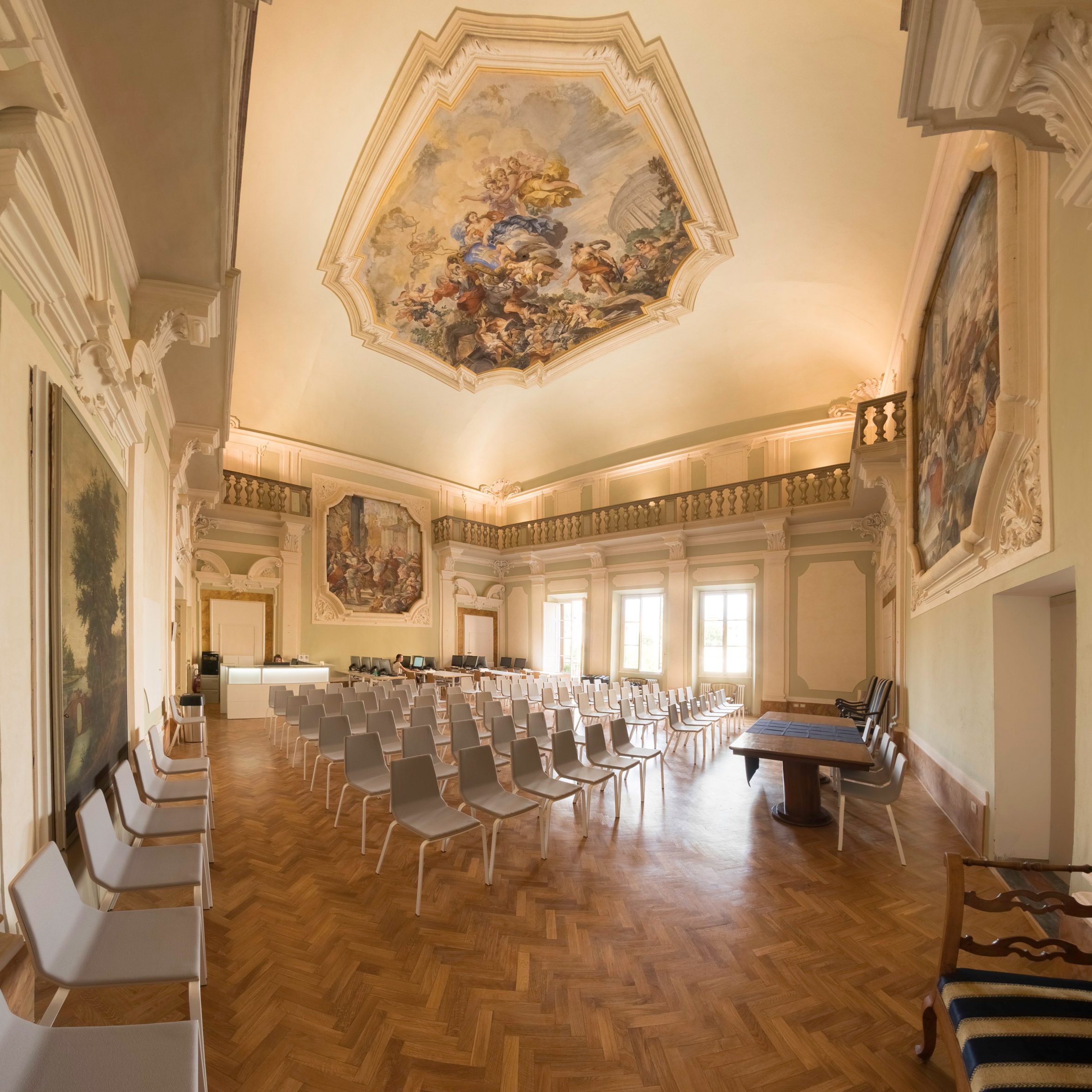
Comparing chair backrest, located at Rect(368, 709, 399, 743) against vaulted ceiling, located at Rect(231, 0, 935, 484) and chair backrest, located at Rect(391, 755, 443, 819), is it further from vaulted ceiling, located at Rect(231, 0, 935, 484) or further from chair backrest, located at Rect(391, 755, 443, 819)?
vaulted ceiling, located at Rect(231, 0, 935, 484)

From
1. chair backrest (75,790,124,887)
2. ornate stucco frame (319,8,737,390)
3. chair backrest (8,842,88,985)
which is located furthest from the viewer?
ornate stucco frame (319,8,737,390)

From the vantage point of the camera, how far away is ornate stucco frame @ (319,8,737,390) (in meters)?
7.04

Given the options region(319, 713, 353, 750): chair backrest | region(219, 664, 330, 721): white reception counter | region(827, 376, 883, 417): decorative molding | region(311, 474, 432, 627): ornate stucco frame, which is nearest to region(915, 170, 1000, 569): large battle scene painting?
region(827, 376, 883, 417): decorative molding

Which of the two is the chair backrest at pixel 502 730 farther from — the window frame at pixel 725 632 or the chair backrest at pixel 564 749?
the window frame at pixel 725 632

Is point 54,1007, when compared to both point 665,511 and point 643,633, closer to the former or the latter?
point 665,511

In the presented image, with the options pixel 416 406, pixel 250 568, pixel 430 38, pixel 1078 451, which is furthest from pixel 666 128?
pixel 250 568

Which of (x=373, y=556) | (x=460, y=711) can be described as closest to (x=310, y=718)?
(x=460, y=711)

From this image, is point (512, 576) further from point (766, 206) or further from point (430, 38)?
point (430, 38)

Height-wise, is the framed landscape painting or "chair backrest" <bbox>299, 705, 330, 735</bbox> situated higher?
the framed landscape painting

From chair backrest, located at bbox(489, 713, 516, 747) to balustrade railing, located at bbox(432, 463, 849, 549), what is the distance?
29.7ft

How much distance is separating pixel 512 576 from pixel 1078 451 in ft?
52.9

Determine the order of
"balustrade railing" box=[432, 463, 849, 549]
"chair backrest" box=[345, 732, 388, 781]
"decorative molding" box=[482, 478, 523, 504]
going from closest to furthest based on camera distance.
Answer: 1. "chair backrest" box=[345, 732, 388, 781]
2. "balustrade railing" box=[432, 463, 849, 549]
3. "decorative molding" box=[482, 478, 523, 504]

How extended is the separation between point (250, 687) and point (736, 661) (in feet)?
34.5

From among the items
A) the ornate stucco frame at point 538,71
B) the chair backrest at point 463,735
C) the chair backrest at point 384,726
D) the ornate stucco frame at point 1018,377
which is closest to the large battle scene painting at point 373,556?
the ornate stucco frame at point 538,71
